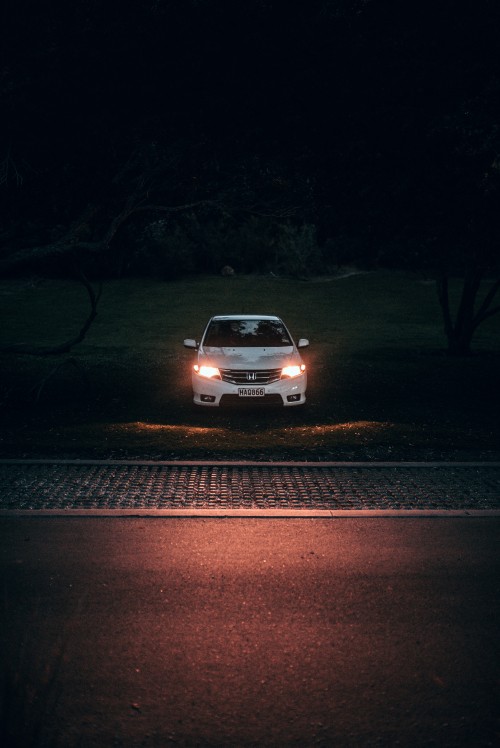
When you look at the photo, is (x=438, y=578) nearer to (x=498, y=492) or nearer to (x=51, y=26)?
(x=498, y=492)

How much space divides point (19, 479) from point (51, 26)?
24.5ft

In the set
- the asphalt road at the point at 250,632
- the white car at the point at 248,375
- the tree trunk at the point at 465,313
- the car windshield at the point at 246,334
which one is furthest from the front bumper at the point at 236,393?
the tree trunk at the point at 465,313

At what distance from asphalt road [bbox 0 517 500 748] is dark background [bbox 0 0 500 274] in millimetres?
7693

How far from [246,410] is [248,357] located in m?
1.40

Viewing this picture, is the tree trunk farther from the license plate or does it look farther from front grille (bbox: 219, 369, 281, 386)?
the license plate

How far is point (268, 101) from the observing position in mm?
12383

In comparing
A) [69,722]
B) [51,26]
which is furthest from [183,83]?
[69,722]

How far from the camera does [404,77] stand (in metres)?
12.4

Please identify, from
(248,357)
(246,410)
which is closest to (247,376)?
(248,357)

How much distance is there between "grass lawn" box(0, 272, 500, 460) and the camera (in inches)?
446

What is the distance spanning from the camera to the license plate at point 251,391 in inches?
515

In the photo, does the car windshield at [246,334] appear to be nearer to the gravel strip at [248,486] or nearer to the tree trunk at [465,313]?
the gravel strip at [248,486]

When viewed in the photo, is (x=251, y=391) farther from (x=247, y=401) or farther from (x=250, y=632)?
(x=250, y=632)

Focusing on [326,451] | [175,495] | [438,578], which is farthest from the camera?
[326,451]
